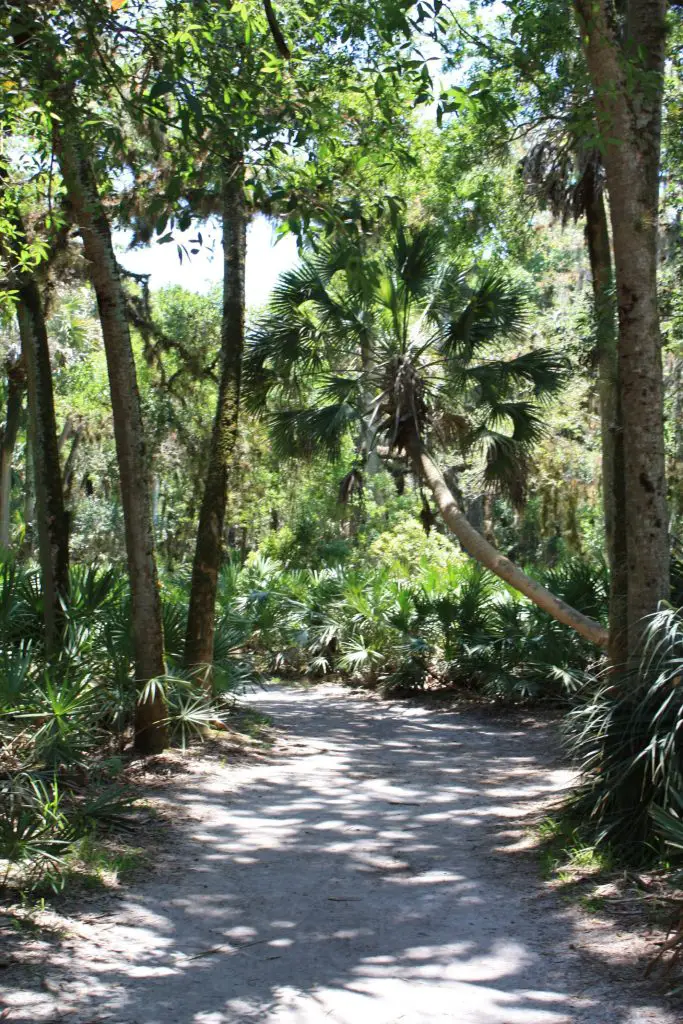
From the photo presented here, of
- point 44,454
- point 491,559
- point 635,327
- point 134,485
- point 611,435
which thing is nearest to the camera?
point 635,327

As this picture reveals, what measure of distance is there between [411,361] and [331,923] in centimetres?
820

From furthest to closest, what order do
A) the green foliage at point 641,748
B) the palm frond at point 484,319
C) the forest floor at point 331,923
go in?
the palm frond at point 484,319 → the green foliage at point 641,748 → the forest floor at point 331,923

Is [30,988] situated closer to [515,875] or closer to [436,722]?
[515,875]

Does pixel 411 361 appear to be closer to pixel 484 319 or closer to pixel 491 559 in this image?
pixel 484 319

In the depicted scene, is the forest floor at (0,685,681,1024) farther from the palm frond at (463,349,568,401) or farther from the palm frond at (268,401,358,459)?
the palm frond at (463,349,568,401)

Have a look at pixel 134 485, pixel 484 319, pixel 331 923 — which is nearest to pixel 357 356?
pixel 484 319

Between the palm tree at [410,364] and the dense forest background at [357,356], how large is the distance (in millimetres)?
48

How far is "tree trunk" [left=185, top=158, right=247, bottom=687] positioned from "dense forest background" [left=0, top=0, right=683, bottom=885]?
4 cm

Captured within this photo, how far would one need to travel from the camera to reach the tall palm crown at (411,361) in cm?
1238

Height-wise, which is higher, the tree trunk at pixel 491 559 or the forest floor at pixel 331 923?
the tree trunk at pixel 491 559

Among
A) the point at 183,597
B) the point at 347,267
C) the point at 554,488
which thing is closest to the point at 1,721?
the point at 347,267

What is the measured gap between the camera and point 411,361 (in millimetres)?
12375

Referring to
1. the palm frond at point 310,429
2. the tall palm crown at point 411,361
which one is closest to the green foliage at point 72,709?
the palm frond at point 310,429

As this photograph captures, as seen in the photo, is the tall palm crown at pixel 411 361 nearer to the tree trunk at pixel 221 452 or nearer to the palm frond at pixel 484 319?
the palm frond at pixel 484 319
